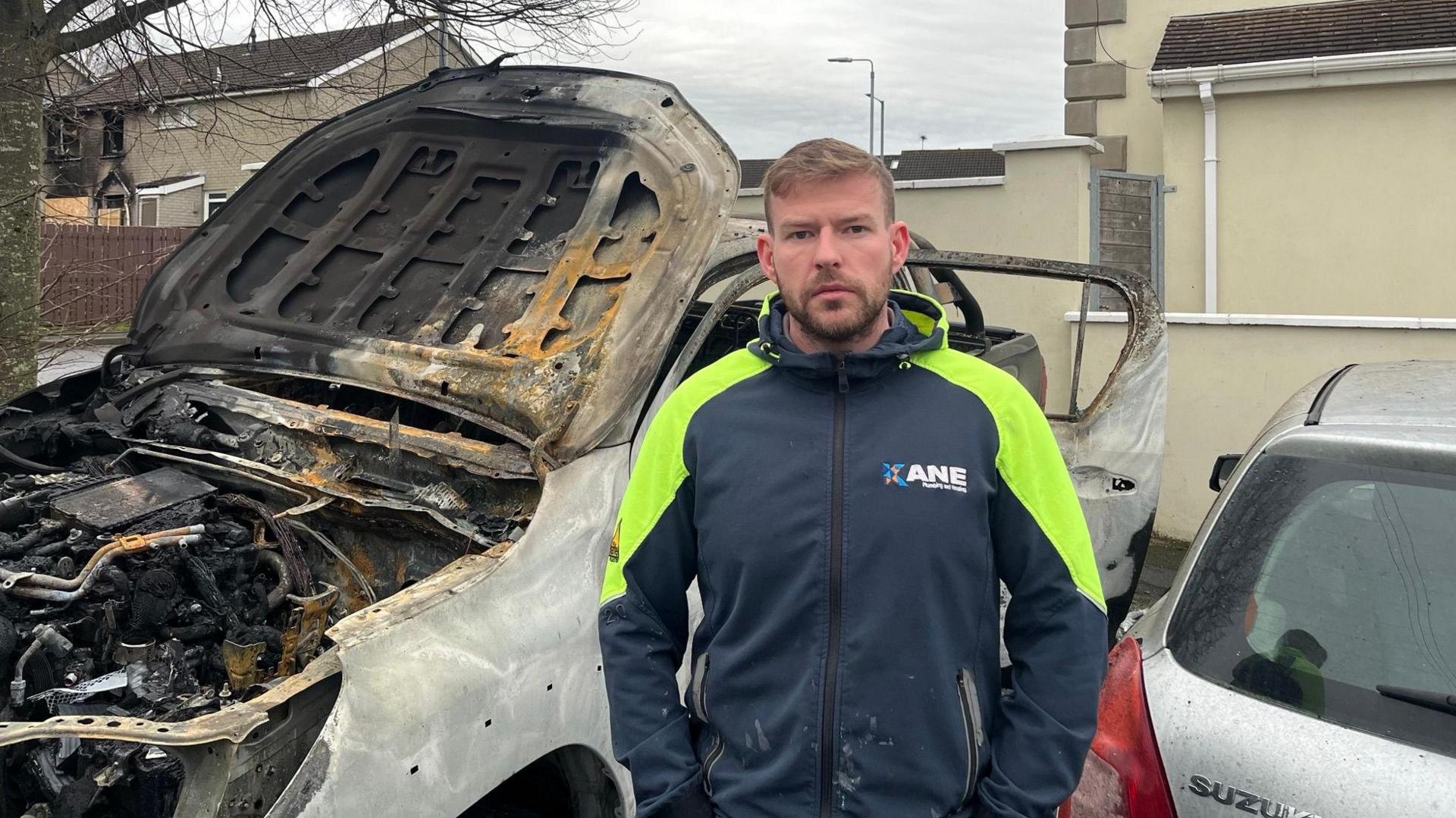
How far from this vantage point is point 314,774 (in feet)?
5.96

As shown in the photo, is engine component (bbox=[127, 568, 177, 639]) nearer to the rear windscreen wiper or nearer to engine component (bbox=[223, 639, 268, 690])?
engine component (bbox=[223, 639, 268, 690])

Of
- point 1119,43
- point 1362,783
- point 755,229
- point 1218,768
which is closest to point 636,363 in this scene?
point 755,229

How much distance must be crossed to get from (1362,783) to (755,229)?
8.05ft

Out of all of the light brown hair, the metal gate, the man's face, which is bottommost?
the man's face

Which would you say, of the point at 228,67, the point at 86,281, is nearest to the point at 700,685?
the point at 86,281

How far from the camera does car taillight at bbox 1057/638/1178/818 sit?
1856 millimetres

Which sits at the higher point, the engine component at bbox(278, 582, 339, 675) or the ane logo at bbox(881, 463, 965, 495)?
the ane logo at bbox(881, 463, 965, 495)

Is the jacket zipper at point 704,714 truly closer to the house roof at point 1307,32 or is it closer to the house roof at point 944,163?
the house roof at point 1307,32

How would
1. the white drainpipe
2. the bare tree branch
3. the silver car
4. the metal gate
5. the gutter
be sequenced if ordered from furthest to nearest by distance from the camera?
the white drainpipe
the gutter
the metal gate
the bare tree branch
the silver car

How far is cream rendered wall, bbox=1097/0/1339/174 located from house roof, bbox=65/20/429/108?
689 cm

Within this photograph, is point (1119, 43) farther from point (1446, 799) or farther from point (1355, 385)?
point (1446, 799)

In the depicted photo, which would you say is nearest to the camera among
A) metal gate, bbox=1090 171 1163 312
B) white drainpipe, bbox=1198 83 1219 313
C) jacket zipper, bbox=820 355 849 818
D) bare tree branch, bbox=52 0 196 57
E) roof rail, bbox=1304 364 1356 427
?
jacket zipper, bbox=820 355 849 818

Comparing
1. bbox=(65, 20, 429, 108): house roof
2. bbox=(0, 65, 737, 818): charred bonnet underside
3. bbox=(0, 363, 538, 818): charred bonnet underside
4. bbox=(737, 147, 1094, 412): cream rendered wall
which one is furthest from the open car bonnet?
bbox=(737, 147, 1094, 412): cream rendered wall

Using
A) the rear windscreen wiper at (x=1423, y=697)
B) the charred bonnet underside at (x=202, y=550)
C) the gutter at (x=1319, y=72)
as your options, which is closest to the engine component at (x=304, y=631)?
the charred bonnet underside at (x=202, y=550)
